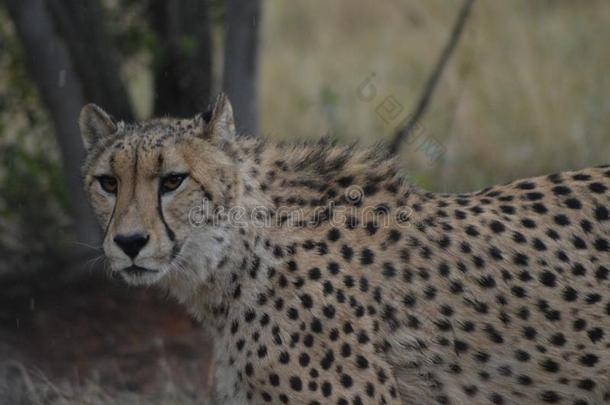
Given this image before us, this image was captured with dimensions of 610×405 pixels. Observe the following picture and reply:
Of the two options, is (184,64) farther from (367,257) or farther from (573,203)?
(573,203)

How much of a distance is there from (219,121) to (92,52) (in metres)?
2.41

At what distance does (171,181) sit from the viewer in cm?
396

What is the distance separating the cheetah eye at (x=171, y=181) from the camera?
3.95m

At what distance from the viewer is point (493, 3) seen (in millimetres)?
11859

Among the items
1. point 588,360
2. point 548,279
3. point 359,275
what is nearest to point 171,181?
point 359,275

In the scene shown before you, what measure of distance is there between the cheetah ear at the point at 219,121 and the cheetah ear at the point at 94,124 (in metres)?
0.40

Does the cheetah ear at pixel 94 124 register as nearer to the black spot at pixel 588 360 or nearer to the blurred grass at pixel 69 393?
the blurred grass at pixel 69 393

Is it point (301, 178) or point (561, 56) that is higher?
point (561, 56)

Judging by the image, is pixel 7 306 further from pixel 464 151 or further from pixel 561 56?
pixel 561 56

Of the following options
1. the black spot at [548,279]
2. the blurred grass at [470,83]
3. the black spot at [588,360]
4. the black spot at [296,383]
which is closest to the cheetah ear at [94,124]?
the black spot at [296,383]

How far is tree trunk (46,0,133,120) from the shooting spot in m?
6.32

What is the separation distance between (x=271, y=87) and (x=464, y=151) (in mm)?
2654

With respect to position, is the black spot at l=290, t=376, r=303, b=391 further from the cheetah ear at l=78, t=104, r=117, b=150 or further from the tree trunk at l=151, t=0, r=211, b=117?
the tree trunk at l=151, t=0, r=211, b=117

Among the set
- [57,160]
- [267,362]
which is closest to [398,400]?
[267,362]
